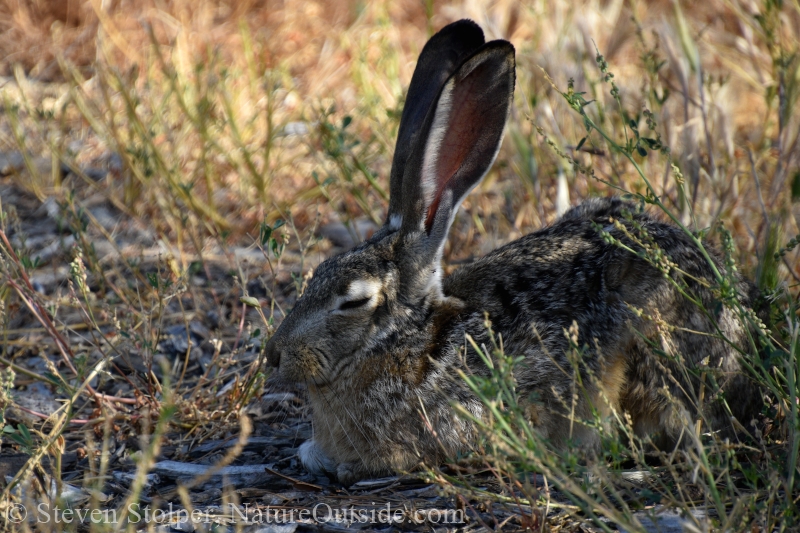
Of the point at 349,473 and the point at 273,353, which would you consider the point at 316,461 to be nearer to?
the point at 349,473

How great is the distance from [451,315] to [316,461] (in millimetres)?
950

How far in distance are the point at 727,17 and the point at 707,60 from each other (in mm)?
516

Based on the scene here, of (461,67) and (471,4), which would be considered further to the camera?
(471,4)

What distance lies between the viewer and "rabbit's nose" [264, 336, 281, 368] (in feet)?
12.9

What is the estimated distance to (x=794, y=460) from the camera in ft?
9.24

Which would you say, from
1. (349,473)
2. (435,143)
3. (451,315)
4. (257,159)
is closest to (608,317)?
(451,315)

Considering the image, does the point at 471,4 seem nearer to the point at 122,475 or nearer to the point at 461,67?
the point at 461,67

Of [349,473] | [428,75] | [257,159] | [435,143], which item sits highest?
[257,159]

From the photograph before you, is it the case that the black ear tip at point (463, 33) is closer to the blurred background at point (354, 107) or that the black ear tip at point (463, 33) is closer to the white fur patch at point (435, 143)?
the white fur patch at point (435, 143)

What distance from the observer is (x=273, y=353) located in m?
3.94

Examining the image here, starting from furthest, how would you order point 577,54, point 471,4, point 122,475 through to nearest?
point 471,4, point 577,54, point 122,475

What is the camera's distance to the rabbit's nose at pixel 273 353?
3.93 meters

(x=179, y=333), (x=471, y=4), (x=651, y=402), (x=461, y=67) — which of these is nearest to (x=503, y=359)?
(x=651, y=402)

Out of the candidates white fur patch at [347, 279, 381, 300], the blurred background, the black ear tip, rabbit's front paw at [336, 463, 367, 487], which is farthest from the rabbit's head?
the blurred background
